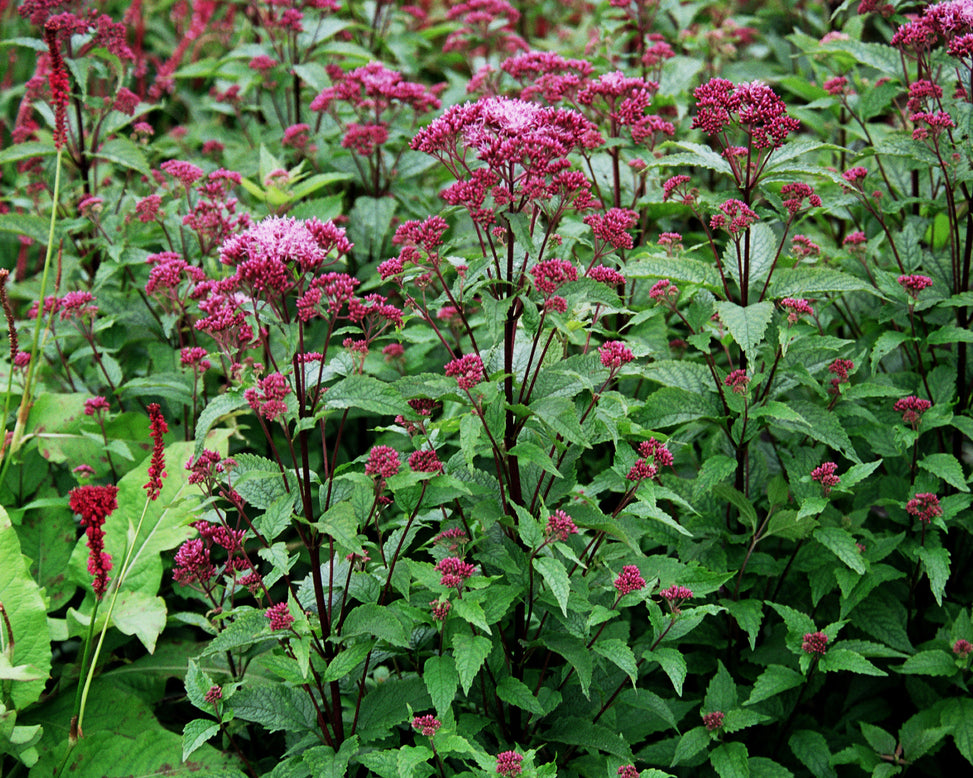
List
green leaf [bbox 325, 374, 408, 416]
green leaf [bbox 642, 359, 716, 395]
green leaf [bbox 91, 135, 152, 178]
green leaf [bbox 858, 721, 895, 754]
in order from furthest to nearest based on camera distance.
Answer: green leaf [bbox 91, 135, 152, 178]
green leaf [bbox 642, 359, 716, 395]
green leaf [bbox 858, 721, 895, 754]
green leaf [bbox 325, 374, 408, 416]

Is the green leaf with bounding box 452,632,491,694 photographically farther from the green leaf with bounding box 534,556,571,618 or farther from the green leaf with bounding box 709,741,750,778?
the green leaf with bounding box 709,741,750,778

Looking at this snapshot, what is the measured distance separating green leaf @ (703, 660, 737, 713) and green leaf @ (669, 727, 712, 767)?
82 mm

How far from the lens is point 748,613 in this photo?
2.54m

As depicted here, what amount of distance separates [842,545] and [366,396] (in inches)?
59.4

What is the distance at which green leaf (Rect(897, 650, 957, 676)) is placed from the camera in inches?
99.6

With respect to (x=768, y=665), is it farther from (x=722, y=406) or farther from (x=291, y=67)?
(x=291, y=67)

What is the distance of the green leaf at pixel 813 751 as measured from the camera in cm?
255

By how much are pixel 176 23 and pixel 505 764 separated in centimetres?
640

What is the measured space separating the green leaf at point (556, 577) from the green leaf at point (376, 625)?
0.39m

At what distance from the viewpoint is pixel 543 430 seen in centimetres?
227

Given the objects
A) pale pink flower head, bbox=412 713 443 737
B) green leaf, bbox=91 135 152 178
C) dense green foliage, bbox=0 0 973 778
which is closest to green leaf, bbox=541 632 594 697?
dense green foliage, bbox=0 0 973 778

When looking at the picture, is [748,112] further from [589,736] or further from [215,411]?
Result: [589,736]

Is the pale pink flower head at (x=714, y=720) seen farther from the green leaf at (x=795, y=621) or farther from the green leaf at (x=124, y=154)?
the green leaf at (x=124, y=154)

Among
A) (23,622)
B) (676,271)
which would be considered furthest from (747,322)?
(23,622)
